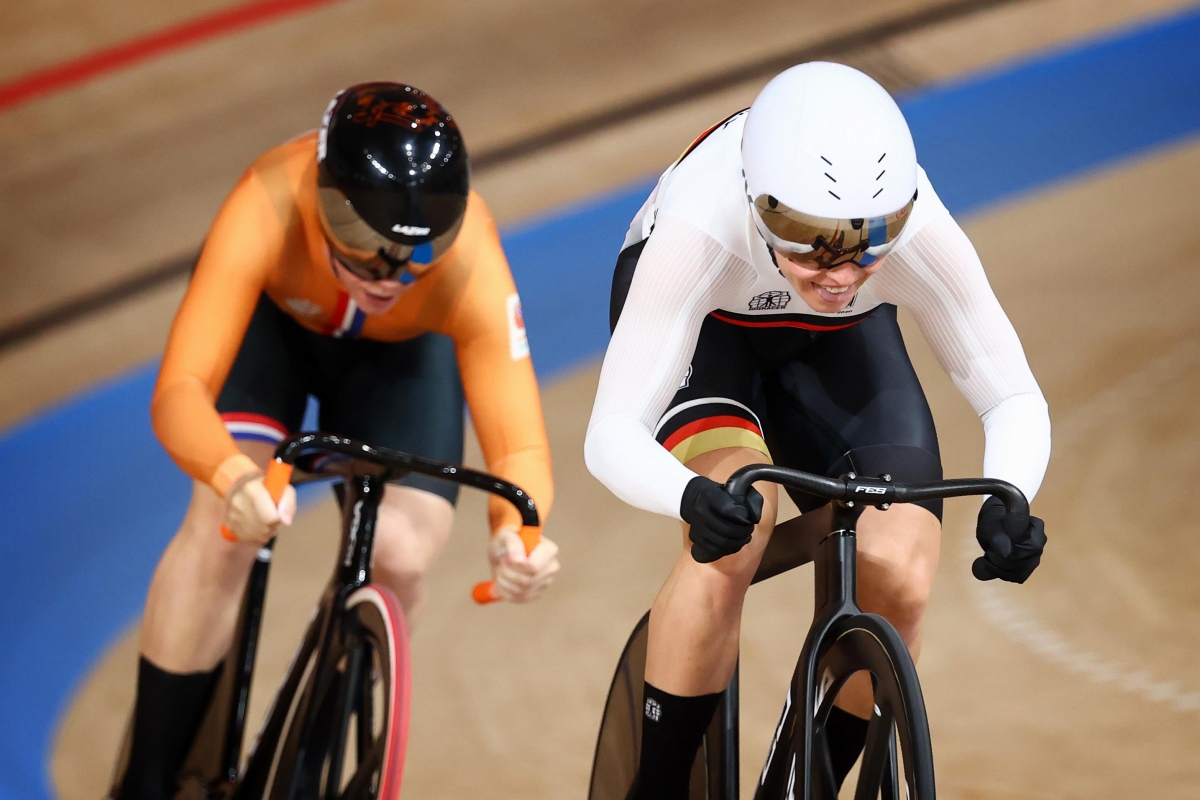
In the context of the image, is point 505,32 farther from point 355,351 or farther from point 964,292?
point 964,292

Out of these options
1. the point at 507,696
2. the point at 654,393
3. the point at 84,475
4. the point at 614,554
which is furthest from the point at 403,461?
the point at 84,475

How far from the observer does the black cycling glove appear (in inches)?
76.4

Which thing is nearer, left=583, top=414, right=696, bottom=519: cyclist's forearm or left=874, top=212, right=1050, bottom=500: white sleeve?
left=583, top=414, right=696, bottom=519: cyclist's forearm

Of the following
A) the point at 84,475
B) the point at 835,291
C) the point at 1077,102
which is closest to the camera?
the point at 835,291

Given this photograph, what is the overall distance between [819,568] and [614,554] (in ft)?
5.88

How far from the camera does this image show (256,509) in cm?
228

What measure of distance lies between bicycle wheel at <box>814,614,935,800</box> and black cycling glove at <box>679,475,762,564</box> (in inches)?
9.3

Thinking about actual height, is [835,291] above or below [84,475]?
below

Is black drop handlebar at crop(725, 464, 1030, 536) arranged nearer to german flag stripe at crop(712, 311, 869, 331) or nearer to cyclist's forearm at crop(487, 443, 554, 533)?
german flag stripe at crop(712, 311, 869, 331)

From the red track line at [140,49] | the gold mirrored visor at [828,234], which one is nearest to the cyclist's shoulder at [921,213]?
the gold mirrored visor at [828,234]

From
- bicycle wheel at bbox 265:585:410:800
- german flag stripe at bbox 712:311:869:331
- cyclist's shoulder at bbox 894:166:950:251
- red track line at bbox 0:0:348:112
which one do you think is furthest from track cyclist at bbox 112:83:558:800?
red track line at bbox 0:0:348:112

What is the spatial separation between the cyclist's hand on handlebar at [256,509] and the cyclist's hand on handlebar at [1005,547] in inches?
38.0

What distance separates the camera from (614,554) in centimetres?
398

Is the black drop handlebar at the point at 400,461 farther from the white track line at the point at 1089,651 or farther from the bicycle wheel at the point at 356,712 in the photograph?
the white track line at the point at 1089,651
